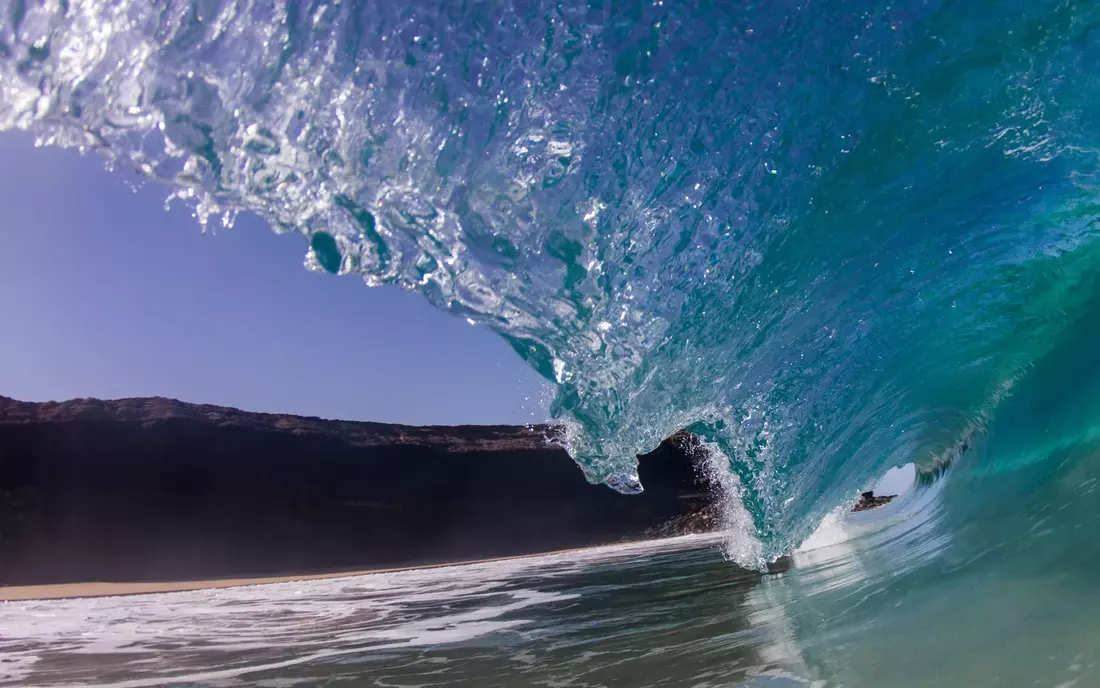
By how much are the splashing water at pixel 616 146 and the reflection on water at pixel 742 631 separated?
1.27m

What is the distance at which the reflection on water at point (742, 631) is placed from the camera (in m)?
2.39

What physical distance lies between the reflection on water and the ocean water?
0.10 ft

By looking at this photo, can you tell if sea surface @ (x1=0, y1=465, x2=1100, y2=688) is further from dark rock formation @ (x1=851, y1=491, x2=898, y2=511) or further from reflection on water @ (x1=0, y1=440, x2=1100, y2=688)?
dark rock formation @ (x1=851, y1=491, x2=898, y2=511)

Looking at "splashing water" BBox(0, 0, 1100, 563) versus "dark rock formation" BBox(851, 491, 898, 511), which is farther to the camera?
"dark rock formation" BBox(851, 491, 898, 511)

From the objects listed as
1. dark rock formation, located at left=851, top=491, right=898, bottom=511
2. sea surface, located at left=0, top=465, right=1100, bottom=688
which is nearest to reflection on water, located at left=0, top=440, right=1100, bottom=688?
sea surface, located at left=0, top=465, right=1100, bottom=688

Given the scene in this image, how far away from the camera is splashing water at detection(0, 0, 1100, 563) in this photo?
8.08 ft

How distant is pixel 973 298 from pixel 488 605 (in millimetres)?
4819

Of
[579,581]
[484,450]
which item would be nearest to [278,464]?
[484,450]

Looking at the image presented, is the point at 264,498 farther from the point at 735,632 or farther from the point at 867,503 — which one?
the point at 735,632

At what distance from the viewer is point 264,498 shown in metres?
26.7

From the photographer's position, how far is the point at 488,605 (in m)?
6.57

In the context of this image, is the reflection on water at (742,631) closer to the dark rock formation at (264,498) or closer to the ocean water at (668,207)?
the ocean water at (668,207)

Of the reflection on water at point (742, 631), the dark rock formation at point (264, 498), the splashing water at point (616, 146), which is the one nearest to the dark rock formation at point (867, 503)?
the dark rock formation at point (264, 498)

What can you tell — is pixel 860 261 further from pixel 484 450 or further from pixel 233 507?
pixel 484 450
